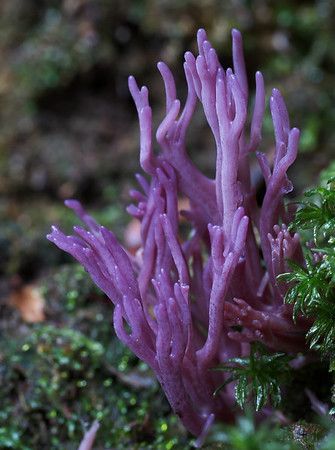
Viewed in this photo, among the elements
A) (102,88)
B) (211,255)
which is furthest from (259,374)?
(102,88)

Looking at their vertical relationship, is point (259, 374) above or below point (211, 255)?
below

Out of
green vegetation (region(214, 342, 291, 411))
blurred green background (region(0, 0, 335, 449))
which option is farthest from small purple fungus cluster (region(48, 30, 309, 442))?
blurred green background (region(0, 0, 335, 449))

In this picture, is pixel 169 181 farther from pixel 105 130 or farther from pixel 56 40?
pixel 56 40

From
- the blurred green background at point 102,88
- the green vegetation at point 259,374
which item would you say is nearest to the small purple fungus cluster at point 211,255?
the green vegetation at point 259,374

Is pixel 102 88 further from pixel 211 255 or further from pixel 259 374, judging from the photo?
pixel 259 374

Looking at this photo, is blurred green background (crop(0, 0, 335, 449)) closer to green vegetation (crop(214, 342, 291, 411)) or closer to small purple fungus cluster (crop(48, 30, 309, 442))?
small purple fungus cluster (crop(48, 30, 309, 442))

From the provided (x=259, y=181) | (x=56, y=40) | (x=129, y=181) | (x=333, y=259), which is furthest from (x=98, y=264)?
(x=56, y=40)

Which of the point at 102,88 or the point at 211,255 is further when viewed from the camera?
the point at 102,88

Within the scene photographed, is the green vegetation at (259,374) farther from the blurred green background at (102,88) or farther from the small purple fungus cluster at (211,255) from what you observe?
the blurred green background at (102,88)
